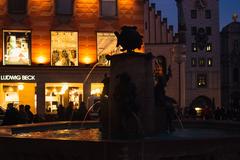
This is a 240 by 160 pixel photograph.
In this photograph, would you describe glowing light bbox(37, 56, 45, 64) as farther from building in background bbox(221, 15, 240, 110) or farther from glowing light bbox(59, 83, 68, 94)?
building in background bbox(221, 15, 240, 110)

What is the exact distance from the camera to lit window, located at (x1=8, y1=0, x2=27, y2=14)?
42.2 m

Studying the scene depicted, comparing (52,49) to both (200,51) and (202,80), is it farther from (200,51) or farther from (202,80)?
(200,51)

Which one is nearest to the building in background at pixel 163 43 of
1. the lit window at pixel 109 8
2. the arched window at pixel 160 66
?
the arched window at pixel 160 66

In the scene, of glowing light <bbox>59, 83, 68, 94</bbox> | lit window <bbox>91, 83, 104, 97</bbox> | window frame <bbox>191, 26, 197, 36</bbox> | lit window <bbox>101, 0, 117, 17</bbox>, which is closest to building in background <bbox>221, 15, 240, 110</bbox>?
window frame <bbox>191, 26, 197, 36</bbox>

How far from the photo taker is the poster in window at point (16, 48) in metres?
41.3

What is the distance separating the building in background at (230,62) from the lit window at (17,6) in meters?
61.7

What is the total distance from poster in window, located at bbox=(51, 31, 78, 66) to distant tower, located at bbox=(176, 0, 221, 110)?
148ft

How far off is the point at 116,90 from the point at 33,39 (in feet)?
97.5

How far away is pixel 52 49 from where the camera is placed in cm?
4184

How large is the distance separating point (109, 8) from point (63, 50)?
197 inches

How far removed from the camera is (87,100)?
41469mm

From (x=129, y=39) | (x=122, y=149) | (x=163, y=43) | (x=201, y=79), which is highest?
(x=163, y=43)

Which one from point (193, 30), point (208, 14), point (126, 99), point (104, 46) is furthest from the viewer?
point (208, 14)

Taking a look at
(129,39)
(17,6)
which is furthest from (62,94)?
(129,39)
